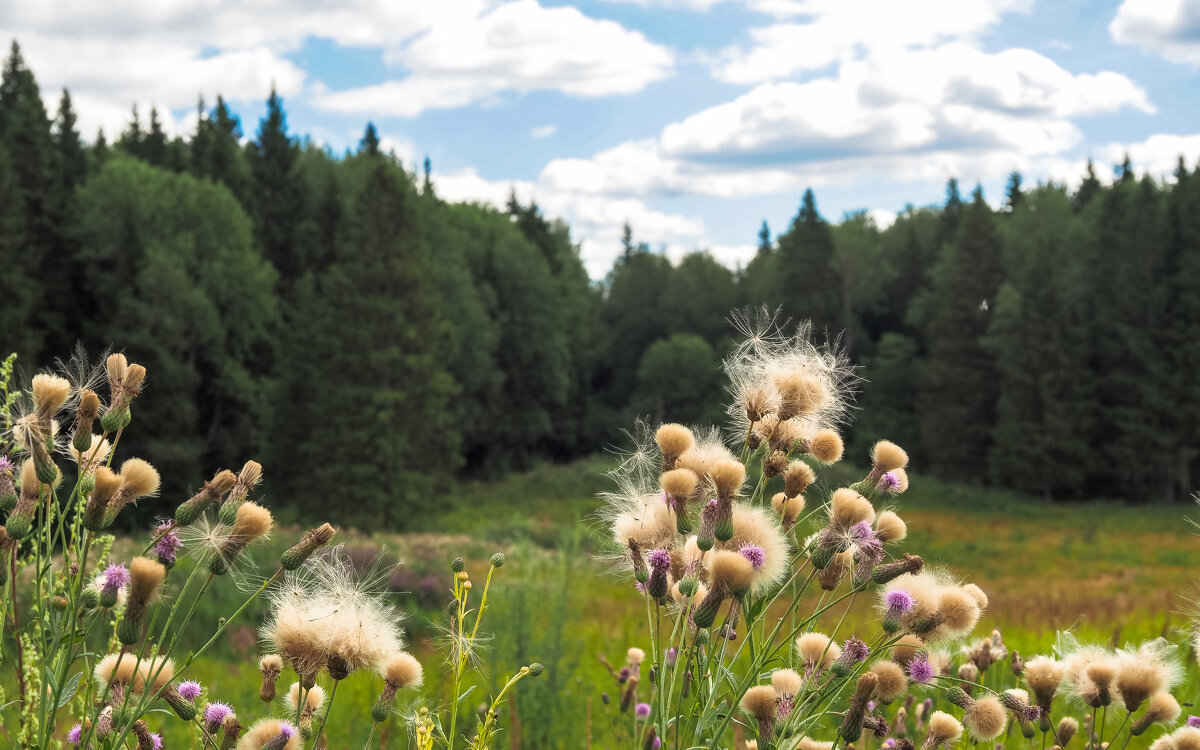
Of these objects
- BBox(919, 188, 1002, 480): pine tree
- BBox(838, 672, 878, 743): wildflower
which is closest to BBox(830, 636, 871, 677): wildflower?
BBox(838, 672, 878, 743): wildflower

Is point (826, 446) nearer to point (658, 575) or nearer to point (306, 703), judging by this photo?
point (658, 575)

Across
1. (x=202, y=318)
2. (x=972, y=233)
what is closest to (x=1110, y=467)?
(x=972, y=233)

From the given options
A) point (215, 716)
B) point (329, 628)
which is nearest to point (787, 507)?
point (329, 628)

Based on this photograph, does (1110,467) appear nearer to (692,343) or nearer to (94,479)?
(692,343)

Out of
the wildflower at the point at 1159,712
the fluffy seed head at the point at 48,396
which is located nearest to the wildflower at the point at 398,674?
the fluffy seed head at the point at 48,396

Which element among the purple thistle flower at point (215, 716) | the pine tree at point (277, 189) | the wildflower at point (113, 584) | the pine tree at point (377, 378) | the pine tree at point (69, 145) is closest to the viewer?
the wildflower at point (113, 584)

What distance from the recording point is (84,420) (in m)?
1.80

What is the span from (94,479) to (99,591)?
0.20 m

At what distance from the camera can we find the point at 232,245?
44.9 metres

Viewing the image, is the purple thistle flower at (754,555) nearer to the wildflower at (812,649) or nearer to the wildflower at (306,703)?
the wildflower at (812,649)

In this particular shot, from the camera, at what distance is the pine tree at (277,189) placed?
51750mm

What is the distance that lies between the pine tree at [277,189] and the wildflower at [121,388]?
171 feet

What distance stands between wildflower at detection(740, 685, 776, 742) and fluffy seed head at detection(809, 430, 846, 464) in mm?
561

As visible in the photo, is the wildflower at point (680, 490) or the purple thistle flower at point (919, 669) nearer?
the wildflower at point (680, 490)
